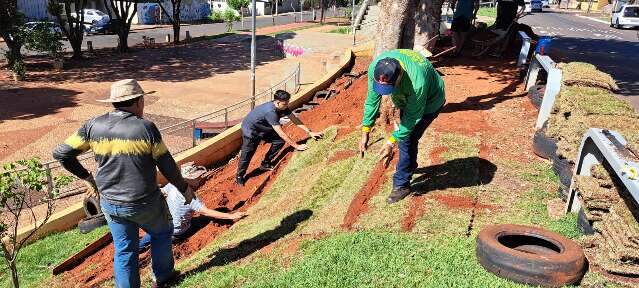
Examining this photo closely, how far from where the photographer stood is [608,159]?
437cm

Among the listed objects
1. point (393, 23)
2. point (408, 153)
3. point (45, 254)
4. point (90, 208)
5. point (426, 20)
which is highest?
point (426, 20)

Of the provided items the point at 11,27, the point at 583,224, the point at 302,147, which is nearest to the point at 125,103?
the point at 583,224

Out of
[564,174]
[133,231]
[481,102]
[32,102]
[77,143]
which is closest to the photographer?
[77,143]

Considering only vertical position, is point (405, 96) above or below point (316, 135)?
above

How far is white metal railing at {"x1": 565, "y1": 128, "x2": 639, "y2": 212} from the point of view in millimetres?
3988

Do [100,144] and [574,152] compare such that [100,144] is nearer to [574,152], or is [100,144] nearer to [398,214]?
A: [398,214]

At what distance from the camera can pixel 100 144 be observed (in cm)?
398

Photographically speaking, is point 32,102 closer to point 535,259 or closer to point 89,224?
point 89,224

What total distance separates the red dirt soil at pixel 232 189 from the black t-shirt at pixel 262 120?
0.83m

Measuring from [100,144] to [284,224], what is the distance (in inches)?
94.7

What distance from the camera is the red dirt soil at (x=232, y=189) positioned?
604 cm

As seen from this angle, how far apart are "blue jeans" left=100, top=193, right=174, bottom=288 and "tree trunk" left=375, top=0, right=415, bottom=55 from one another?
5554 mm

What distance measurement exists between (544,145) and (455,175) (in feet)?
5.10

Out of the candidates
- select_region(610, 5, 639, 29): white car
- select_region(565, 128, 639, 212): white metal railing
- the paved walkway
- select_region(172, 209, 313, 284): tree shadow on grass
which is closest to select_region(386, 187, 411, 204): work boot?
select_region(172, 209, 313, 284): tree shadow on grass
